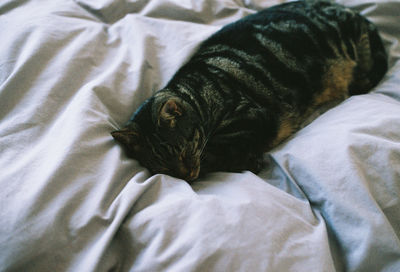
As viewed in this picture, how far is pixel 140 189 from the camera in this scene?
72cm

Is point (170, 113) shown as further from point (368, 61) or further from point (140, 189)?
point (368, 61)

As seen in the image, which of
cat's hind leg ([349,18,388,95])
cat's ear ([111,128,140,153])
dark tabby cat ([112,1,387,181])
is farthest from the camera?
cat's hind leg ([349,18,388,95])

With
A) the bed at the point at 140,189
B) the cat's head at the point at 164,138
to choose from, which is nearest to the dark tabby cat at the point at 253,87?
the cat's head at the point at 164,138

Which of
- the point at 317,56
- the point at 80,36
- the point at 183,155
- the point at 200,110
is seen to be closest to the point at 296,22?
the point at 317,56

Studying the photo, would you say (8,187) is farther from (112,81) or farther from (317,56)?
(317,56)

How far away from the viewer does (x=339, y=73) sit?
4.32 ft

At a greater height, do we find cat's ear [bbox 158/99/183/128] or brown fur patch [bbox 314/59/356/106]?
cat's ear [bbox 158/99/183/128]

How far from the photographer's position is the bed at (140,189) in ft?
2.02

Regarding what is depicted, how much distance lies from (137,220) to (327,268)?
0.42 meters

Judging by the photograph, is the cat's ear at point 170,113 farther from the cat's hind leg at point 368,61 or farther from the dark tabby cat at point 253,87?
the cat's hind leg at point 368,61

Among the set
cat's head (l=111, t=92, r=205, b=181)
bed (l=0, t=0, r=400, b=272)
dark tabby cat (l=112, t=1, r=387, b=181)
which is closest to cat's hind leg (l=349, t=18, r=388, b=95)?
dark tabby cat (l=112, t=1, r=387, b=181)

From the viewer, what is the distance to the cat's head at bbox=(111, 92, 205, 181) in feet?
3.02

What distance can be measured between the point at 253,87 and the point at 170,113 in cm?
37

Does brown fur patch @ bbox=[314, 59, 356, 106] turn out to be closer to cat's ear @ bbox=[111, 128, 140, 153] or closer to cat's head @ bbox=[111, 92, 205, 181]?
cat's head @ bbox=[111, 92, 205, 181]
